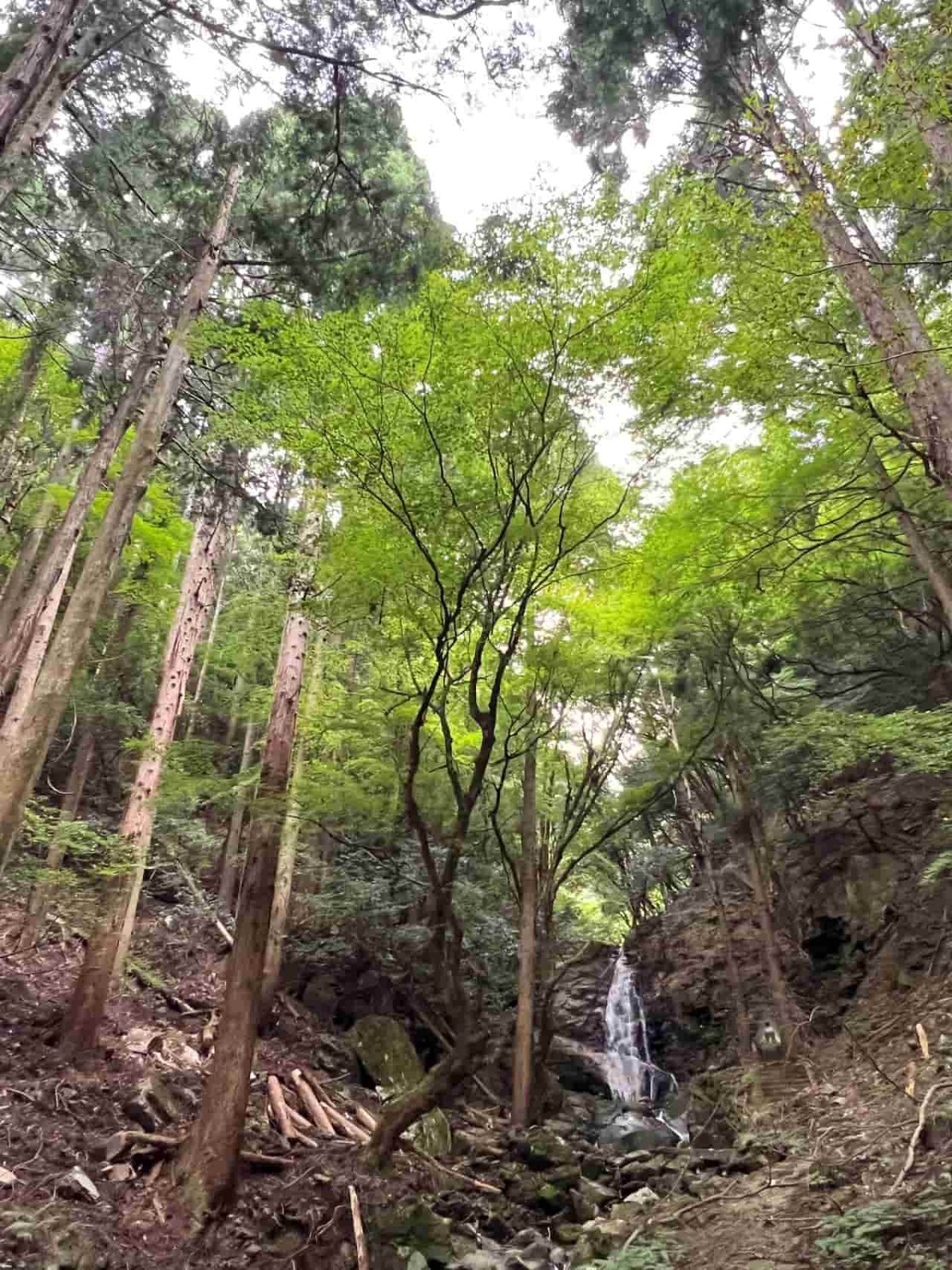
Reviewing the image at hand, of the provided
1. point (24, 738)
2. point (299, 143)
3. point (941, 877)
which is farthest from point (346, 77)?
point (941, 877)

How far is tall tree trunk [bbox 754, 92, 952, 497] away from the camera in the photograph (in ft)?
20.0

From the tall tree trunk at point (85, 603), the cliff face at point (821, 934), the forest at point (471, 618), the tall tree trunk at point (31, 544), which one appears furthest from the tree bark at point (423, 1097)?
the tall tree trunk at point (31, 544)

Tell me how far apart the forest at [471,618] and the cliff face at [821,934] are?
0.10m

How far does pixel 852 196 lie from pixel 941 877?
9.04 m

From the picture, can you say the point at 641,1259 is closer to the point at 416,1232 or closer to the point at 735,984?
the point at 416,1232

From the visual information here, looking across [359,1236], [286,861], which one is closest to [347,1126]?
[359,1236]

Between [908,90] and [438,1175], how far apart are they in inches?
379

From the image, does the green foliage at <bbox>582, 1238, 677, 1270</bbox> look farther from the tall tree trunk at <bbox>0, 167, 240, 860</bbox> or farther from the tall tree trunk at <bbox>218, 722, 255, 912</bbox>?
the tall tree trunk at <bbox>218, 722, 255, 912</bbox>

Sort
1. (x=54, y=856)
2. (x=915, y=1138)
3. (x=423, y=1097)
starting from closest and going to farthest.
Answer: (x=915, y=1138) < (x=423, y=1097) < (x=54, y=856)

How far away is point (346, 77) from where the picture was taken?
6691 mm

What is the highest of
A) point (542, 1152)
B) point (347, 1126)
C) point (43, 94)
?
point (43, 94)

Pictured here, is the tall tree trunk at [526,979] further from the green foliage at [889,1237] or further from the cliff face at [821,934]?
the cliff face at [821,934]

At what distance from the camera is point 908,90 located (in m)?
4.58

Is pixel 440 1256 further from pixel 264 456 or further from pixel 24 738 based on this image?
pixel 264 456
